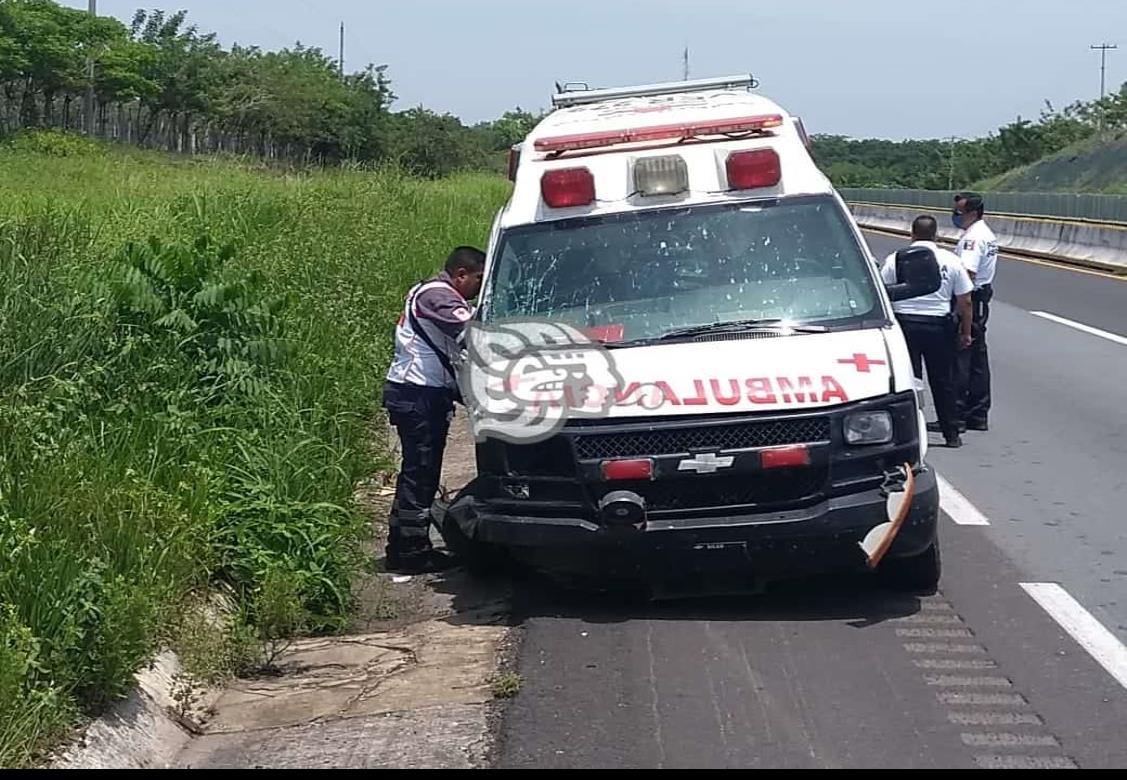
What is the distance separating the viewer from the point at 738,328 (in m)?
6.61

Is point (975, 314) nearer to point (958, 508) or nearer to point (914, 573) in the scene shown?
point (958, 508)

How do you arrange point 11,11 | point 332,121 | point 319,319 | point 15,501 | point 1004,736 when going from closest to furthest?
point 1004,736
point 15,501
point 319,319
point 332,121
point 11,11

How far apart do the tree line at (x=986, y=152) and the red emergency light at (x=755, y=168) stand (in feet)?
226

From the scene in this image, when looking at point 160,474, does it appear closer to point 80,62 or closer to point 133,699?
point 133,699

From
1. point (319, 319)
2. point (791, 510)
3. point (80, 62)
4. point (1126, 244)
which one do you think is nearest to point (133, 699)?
point (791, 510)

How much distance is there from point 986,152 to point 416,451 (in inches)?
3624

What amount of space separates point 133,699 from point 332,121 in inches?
1411

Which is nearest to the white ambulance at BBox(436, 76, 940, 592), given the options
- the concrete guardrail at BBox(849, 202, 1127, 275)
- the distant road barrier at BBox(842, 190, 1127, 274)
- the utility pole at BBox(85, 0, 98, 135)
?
the concrete guardrail at BBox(849, 202, 1127, 275)

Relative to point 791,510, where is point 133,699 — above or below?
below

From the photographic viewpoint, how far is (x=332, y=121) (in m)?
39.8

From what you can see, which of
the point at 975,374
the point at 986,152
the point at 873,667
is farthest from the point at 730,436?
the point at 986,152

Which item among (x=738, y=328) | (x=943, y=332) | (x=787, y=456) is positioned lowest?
(x=787, y=456)

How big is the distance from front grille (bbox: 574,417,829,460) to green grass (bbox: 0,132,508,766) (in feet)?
5.56

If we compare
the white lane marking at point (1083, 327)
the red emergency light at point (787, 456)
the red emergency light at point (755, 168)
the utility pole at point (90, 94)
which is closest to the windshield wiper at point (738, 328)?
the red emergency light at point (787, 456)
